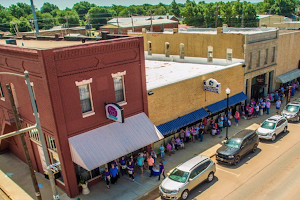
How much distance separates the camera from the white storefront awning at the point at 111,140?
52.9 feet

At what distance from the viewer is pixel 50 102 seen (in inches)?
602

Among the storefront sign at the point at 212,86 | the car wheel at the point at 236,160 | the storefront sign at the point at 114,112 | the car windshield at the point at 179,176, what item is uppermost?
the storefront sign at the point at 114,112

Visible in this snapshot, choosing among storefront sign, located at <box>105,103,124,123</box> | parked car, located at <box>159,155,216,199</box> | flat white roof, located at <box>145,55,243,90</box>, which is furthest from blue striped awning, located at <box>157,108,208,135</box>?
storefront sign, located at <box>105,103,124,123</box>

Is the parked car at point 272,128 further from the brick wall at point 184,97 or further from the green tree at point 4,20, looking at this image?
the green tree at point 4,20

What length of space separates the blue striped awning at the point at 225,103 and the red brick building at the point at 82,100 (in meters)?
8.14

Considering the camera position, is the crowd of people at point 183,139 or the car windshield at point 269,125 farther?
the car windshield at point 269,125

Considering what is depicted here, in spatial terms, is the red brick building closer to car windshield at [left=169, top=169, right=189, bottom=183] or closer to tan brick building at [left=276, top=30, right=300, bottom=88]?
car windshield at [left=169, top=169, right=189, bottom=183]

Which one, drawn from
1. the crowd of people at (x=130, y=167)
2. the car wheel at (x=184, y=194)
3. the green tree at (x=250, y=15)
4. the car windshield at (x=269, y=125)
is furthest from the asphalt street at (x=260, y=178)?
the green tree at (x=250, y=15)

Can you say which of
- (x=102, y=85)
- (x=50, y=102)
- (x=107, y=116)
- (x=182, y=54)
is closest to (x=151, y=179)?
(x=107, y=116)

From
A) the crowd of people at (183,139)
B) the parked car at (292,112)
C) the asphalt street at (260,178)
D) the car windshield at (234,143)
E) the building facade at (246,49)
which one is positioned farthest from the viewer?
the building facade at (246,49)

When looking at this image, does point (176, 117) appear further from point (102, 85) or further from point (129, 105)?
point (102, 85)

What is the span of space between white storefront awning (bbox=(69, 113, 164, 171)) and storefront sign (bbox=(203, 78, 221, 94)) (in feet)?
23.6

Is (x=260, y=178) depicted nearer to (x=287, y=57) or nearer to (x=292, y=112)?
(x=292, y=112)

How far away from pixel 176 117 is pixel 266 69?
50.6 ft
